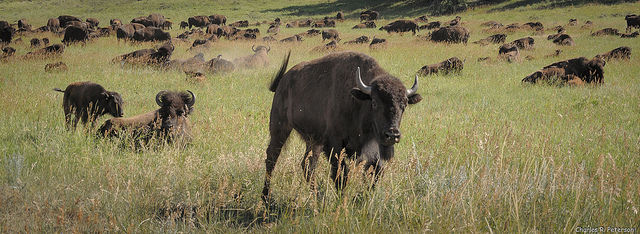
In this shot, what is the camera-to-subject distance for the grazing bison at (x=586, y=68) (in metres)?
11.8

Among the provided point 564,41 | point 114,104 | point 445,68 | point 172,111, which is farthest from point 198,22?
point 172,111

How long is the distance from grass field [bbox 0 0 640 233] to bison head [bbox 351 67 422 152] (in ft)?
1.18

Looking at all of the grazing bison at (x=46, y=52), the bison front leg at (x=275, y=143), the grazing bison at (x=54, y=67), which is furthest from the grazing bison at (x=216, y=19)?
the bison front leg at (x=275, y=143)

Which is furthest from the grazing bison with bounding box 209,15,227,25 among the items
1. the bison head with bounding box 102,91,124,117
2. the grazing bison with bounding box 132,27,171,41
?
the bison head with bounding box 102,91,124,117

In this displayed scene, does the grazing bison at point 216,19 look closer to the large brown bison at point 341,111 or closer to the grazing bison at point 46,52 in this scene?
the grazing bison at point 46,52

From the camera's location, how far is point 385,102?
368 centimetres

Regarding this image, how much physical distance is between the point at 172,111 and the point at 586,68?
11374mm

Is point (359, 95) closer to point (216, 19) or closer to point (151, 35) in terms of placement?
point (151, 35)

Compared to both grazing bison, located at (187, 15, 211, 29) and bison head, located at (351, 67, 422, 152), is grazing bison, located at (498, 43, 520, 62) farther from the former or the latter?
grazing bison, located at (187, 15, 211, 29)

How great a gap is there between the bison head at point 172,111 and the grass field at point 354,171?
0.33m

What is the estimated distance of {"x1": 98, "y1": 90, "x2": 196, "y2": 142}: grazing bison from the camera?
6832mm

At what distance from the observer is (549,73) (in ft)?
39.8

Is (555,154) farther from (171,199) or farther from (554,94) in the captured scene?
(554,94)

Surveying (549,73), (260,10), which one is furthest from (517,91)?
(260,10)
